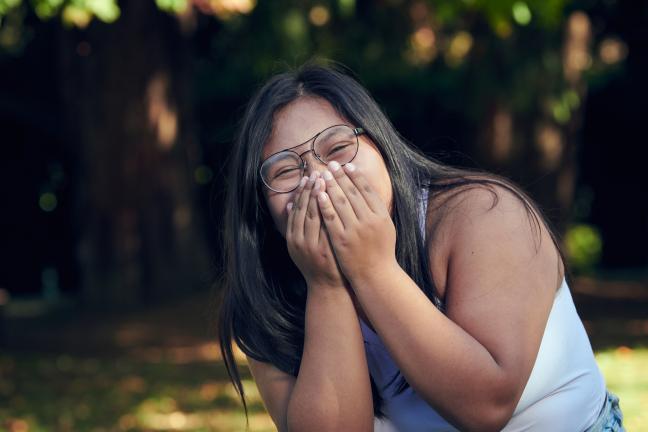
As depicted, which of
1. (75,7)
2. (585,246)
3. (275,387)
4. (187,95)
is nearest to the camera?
(275,387)

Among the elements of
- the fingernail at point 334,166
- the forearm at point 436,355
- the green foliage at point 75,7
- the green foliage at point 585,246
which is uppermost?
the green foliage at point 75,7

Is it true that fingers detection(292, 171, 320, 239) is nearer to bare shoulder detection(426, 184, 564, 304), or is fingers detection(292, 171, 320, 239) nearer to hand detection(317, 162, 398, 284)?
hand detection(317, 162, 398, 284)

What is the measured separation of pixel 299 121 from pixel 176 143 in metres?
9.29

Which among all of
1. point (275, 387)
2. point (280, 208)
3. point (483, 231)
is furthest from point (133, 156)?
point (483, 231)

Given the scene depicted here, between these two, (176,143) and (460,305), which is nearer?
(460,305)

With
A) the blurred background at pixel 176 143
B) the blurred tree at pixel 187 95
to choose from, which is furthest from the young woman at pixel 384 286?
the blurred tree at pixel 187 95

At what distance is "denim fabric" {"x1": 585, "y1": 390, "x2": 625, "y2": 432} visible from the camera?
237 centimetres

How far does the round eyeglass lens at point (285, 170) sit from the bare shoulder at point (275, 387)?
49 cm

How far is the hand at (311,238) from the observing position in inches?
84.8

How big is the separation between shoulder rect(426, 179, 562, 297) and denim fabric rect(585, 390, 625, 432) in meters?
0.36

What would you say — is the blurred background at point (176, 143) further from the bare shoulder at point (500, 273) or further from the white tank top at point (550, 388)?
the bare shoulder at point (500, 273)

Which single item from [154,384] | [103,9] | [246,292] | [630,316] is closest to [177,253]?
[154,384]

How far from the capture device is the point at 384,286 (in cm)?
213

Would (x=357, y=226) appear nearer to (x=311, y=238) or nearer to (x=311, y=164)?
(x=311, y=238)
